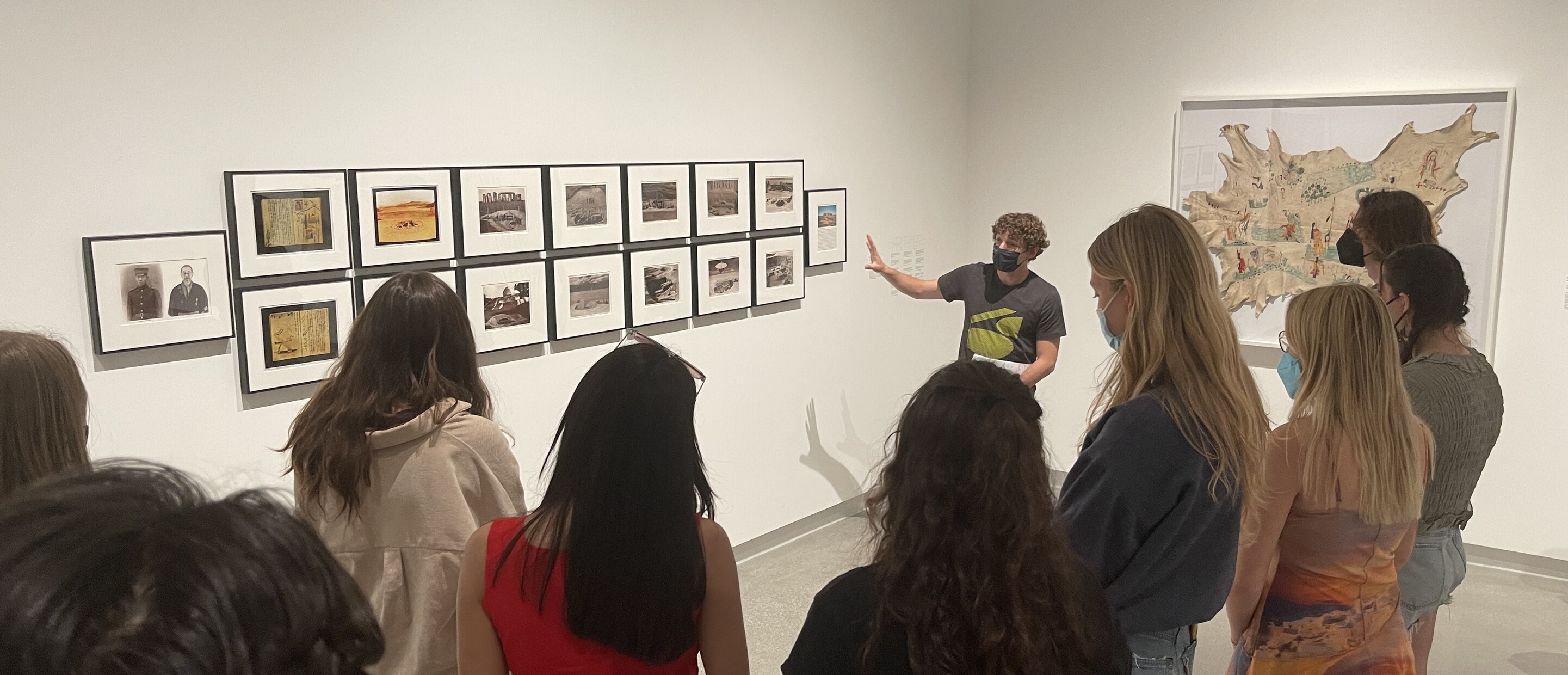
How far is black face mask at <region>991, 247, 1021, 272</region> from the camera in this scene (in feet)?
15.6

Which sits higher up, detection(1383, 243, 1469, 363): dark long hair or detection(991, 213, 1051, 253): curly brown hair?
detection(991, 213, 1051, 253): curly brown hair

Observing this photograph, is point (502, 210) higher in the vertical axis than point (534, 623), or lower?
higher

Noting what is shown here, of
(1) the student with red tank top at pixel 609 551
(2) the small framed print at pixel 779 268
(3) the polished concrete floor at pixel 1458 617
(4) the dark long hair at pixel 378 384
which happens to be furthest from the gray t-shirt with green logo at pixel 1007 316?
(1) the student with red tank top at pixel 609 551

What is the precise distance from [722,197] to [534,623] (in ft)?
10.5

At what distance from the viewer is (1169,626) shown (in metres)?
2.05

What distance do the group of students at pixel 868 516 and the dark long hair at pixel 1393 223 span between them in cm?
41

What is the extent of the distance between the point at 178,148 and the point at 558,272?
137cm

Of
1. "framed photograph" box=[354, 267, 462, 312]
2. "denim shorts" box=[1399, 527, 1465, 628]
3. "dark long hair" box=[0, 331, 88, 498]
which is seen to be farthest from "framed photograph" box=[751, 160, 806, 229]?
"dark long hair" box=[0, 331, 88, 498]

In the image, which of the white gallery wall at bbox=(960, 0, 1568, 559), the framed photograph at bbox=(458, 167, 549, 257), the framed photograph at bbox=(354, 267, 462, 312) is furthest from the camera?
the white gallery wall at bbox=(960, 0, 1568, 559)

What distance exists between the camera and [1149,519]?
1.98 m

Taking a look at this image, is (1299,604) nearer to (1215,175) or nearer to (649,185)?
(649,185)

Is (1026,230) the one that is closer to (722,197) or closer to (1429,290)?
(722,197)

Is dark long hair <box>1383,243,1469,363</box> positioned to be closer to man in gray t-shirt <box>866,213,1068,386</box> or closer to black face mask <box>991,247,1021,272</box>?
man in gray t-shirt <box>866,213,1068,386</box>

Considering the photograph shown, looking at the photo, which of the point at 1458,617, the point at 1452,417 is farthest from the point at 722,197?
the point at 1458,617
